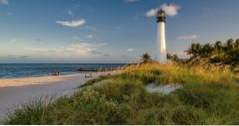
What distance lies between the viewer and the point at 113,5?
225 inches

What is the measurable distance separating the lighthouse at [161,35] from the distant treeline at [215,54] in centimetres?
40

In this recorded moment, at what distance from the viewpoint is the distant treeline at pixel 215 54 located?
1154 cm

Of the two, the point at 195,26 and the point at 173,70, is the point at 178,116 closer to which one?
the point at 195,26

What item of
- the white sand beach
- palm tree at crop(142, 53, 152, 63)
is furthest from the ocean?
the white sand beach

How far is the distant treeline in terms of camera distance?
11.5 m

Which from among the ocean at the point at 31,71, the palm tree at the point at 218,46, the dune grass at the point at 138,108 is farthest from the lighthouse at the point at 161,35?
the ocean at the point at 31,71

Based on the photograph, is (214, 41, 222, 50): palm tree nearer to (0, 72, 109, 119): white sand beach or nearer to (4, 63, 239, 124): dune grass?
(0, 72, 109, 119): white sand beach

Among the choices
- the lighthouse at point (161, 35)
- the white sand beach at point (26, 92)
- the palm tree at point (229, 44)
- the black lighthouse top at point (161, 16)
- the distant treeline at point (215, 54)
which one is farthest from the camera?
the palm tree at point (229, 44)

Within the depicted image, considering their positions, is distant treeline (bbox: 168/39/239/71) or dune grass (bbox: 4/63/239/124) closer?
dune grass (bbox: 4/63/239/124)

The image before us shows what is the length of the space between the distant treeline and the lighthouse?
0.40 meters

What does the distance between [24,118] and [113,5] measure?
3174 millimetres

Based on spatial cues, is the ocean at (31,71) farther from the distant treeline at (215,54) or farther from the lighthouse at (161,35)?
the lighthouse at (161,35)

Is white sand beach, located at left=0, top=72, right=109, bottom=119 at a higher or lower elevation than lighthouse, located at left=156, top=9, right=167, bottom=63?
lower

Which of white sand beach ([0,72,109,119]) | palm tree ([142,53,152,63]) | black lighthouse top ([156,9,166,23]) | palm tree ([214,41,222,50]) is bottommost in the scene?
white sand beach ([0,72,109,119])
